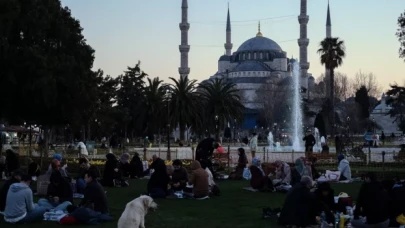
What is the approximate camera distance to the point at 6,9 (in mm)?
21594

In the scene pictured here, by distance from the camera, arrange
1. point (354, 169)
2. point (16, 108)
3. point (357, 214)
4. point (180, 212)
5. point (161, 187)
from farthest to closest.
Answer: point (16, 108) < point (354, 169) < point (161, 187) < point (180, 212) < point (357, 214)

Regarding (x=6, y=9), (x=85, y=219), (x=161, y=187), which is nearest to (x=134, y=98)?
(x=6, y=9)

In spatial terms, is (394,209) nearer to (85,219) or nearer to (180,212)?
(180,212)

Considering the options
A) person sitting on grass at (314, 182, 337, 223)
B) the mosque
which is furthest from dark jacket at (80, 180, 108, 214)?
the mosque

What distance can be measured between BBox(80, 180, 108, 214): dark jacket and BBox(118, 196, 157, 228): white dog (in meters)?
2.22

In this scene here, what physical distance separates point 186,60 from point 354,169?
6601 centimetres

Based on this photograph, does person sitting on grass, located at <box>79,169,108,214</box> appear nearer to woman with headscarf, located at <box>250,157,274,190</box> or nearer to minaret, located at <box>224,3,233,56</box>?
woman with headscarf, located at <box>250,157,274,190</box>

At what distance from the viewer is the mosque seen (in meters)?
83.7

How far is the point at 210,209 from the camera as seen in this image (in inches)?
456

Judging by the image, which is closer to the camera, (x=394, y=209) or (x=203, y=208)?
(x=394, y=209)

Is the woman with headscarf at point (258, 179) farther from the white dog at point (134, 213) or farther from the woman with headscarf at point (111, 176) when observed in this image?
the white dog at point (134, 213)

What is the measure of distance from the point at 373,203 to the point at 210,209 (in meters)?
3.76

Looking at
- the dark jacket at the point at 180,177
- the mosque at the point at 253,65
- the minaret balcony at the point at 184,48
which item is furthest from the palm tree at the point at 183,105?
the minaret balcony at the point at 184,48

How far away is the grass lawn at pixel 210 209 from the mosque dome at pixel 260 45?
96.5 m
